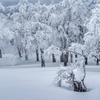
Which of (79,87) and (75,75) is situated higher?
(75,75)

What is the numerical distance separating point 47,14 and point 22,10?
21.8 feet

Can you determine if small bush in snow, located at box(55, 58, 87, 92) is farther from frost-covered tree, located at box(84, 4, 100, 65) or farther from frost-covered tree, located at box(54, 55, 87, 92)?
frost-covered tree, located at box(84, 4, 100, 65)

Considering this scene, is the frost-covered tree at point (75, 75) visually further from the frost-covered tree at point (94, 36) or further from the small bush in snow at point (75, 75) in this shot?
the frost-covered tree at point (94, 36)

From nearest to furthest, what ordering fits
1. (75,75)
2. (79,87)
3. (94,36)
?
(79,87)
(75,75)
(94,36)

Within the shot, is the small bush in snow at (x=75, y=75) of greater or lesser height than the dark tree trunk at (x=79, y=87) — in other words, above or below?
above

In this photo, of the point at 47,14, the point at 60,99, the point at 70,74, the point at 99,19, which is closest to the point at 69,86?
the point at 70,74

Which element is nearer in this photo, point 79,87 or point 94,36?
point 79,87

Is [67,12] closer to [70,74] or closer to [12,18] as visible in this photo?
[12,18]

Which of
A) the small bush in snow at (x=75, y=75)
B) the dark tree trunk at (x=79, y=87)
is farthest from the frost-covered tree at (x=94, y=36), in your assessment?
the dark tree trunk at (x=79, y=87)

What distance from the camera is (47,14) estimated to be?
97.7ft

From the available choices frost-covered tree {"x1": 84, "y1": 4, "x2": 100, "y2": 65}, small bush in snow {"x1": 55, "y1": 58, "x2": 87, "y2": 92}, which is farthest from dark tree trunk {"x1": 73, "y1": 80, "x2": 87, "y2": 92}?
frost-covered tree {"x1": 84, "y1": 4, "x2": 100, "y2": 65}

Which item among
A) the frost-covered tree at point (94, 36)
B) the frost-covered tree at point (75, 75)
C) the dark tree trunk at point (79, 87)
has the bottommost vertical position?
the dark tree trunk at point (79, 87)

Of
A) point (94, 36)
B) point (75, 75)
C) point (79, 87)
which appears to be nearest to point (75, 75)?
point (75, 75)

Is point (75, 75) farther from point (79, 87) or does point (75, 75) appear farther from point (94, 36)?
point (94, 36)
